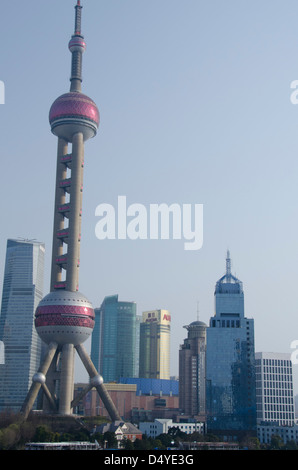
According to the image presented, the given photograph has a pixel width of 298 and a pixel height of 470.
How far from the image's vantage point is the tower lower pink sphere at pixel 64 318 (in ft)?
636

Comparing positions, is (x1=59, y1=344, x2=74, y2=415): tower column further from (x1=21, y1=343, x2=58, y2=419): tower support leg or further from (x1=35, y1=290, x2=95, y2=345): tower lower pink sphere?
(x1=21, y1=343, x2=58, y2=419): tower support leg

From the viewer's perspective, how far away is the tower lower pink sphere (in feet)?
636

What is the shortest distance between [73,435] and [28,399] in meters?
31.9

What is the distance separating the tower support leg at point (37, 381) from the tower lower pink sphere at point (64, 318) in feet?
12.1

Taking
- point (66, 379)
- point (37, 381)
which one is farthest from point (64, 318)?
point (37, 381)

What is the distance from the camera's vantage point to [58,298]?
196 m

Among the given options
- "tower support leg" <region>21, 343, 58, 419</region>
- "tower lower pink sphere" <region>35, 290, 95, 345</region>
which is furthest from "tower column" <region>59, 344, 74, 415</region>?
"tower support leg" <region>21, 343, 58, 419</region>

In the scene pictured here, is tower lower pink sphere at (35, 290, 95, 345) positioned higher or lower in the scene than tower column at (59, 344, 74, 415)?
higher

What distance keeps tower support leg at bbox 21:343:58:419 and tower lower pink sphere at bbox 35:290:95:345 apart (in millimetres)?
3700

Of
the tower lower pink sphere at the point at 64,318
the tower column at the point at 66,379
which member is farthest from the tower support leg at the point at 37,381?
Result: the tower column at the point at 66,379

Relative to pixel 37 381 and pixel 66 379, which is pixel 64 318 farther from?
pixel 37 381
